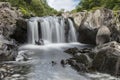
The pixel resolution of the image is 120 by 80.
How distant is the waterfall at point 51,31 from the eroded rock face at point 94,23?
1724 millimetres

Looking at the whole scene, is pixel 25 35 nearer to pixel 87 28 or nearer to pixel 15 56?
pixel 87 28

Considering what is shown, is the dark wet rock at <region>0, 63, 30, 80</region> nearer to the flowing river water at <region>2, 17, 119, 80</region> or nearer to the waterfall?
the flowing river water at <region>2, 17, 119, 80</region>

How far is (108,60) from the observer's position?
21141mm

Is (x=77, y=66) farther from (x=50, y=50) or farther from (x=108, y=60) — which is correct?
(x=50, y=50)

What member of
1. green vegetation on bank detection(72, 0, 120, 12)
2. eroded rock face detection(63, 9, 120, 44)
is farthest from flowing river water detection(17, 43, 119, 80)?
green vegetation on bank detection(72, 0, 120, 12)

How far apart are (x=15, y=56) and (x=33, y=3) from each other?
54.8 meters

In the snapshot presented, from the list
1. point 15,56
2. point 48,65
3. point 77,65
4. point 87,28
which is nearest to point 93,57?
point 77,65

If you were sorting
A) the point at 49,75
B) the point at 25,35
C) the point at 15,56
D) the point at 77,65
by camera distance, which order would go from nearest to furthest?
the point at 49,75
the point at 77,65
the point at 15,56
the point at 25,35

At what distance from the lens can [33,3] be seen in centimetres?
7988

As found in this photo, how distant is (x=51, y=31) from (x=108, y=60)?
20.9 m

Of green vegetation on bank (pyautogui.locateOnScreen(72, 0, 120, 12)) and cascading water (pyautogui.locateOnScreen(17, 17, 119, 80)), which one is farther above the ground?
green vegetation on bank (pyautogui.locateOnScreen(72, 0, 120, 12))

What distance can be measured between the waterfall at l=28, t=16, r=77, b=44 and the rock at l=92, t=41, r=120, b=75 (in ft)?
60.2

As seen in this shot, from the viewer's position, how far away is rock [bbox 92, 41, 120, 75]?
2070cm

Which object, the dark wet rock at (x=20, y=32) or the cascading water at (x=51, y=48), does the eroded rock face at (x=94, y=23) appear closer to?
the cascading water at (x=51, y=48)
